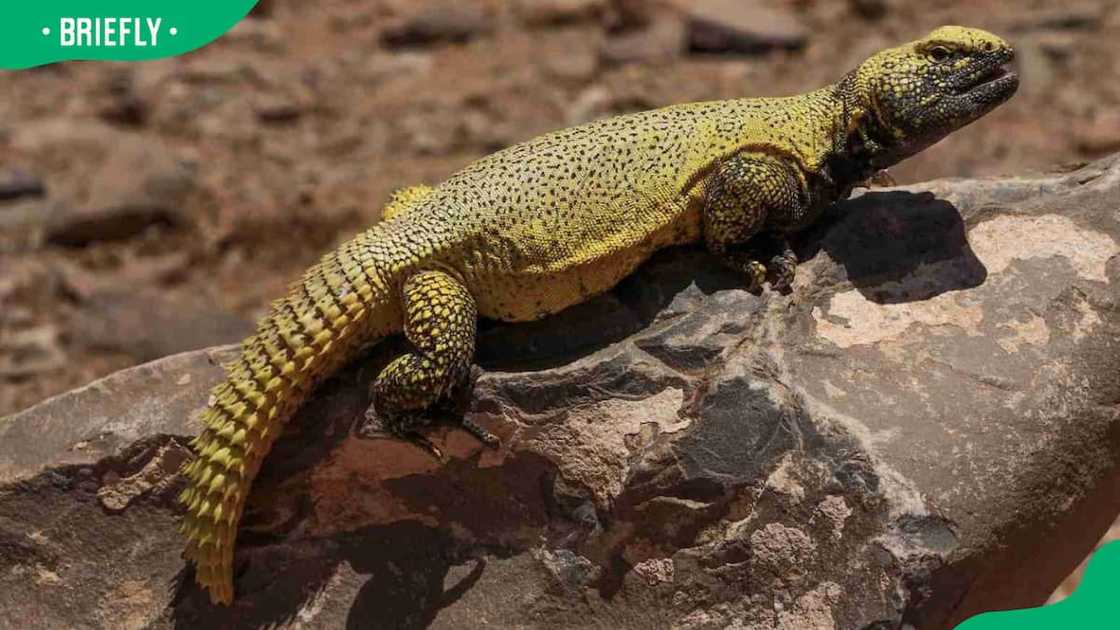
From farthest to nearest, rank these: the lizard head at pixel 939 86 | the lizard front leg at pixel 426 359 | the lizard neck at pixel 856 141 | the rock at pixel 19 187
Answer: the rock at pixel 19 187, the lizard neck at pixel 856 141, the lizard head at pixel 939 86, the lizard front leg at pixel 426 359

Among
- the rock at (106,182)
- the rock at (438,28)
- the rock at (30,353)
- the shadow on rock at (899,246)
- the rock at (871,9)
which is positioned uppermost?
the shadow on rock at (899,246)

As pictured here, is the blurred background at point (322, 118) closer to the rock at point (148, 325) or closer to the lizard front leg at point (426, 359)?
the rock at point (148, 325)

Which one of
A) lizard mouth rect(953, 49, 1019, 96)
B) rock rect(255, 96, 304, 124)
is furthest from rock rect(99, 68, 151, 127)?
lizard mouth rect(953, 49, 1019, 96)

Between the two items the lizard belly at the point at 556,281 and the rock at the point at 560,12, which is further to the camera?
the rock at the point at 560,12

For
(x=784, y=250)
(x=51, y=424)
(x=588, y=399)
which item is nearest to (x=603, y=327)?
(x=588, y=399)

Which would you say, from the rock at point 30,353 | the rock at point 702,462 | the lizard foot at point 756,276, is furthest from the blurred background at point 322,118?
the lizard foot at point 756,276

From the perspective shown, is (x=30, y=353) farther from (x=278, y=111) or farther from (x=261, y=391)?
(x=261, y=391)
